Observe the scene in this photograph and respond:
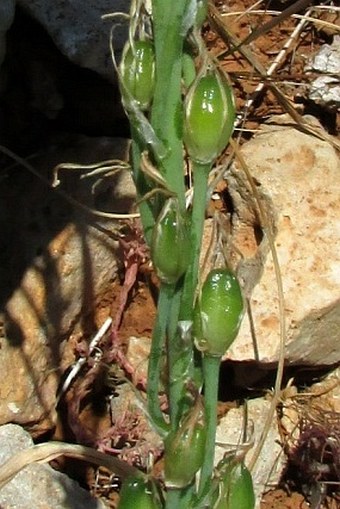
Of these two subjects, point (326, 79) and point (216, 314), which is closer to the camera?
point (216, 314)

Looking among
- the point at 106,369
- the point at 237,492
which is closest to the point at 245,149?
the point at 106,369

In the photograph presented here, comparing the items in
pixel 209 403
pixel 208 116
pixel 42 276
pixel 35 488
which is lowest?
pixel 35 488

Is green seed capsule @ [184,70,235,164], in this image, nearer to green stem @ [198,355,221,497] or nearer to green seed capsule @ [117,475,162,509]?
green stem @ [198,355,221,497]

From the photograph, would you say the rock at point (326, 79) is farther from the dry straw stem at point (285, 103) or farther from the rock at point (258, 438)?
the rock at point (258, 438)

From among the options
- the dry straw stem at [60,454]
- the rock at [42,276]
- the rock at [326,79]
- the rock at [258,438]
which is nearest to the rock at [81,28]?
the rock at [42,276]

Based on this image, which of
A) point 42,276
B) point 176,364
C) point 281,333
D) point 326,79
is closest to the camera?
point 176,364

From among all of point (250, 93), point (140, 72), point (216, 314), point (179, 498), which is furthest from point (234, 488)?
point (250, 93)

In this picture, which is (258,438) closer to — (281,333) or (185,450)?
(281,333)
